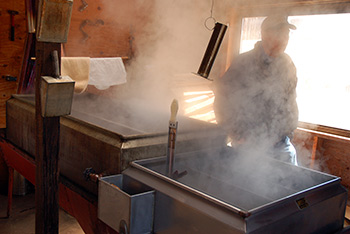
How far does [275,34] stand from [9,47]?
2.78 metres

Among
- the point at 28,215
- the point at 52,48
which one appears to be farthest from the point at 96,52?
the point at 52,48

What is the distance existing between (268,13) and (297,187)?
304cm

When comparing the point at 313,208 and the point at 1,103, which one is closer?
the point at 313,208

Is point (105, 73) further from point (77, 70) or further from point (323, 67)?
point (323, 67)

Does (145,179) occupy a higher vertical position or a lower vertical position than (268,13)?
lower

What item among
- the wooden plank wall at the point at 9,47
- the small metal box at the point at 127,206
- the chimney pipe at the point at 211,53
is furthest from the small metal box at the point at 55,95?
the wooden plank wall at the point at 9,47

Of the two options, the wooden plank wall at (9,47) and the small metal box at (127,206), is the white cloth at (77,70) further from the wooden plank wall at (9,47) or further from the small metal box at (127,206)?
the small metal box at (127,206)

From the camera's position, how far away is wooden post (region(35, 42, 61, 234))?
1.35 m

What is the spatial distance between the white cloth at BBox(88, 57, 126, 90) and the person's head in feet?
5.76

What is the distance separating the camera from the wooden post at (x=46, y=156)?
1.35 m

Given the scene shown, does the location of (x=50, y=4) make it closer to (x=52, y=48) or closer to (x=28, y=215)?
(x=52, y=48)

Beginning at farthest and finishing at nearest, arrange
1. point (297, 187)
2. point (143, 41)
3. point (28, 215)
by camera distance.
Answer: point (143, 41)
point (28, 215)
point (297, 187)

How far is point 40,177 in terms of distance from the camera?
57.0 inches

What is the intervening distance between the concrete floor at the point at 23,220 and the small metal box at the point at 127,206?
6.45 feet
